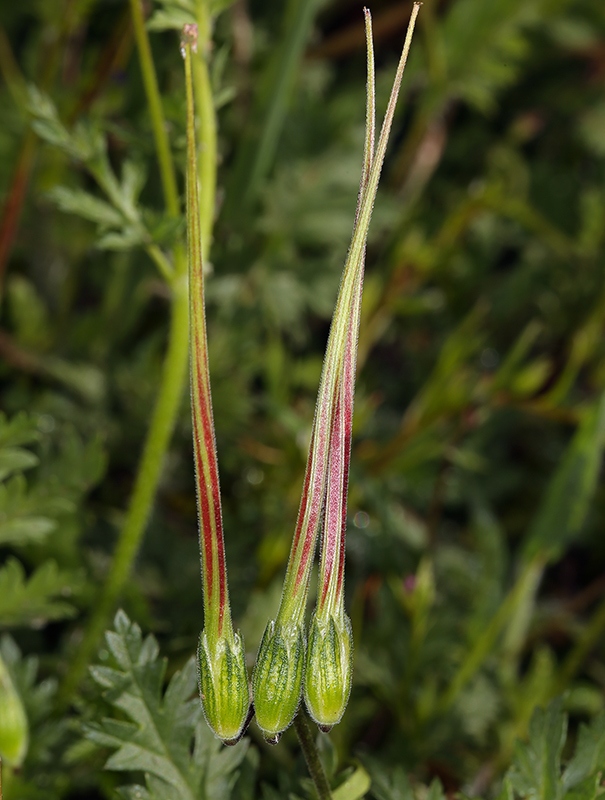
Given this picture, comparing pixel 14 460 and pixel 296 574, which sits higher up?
pixel 296 574

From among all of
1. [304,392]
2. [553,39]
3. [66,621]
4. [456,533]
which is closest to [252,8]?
[553,39]

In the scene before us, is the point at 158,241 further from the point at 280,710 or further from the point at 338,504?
the point at 280,710

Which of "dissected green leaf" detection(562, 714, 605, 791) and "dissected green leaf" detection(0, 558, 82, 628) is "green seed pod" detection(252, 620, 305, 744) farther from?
"dissected green leaf" detection(0, 558, 82, 628)

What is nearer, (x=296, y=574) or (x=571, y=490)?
(x=296, y=574)

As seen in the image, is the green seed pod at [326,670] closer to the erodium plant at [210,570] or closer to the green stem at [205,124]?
the erodium plant at [210,570]

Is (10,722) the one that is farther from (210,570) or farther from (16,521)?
(210,570)

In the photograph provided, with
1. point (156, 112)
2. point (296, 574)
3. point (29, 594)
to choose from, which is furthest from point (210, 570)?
point (156, 112)

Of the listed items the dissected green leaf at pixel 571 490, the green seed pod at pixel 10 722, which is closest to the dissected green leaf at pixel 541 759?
the green seed pod at pixel 10 722
